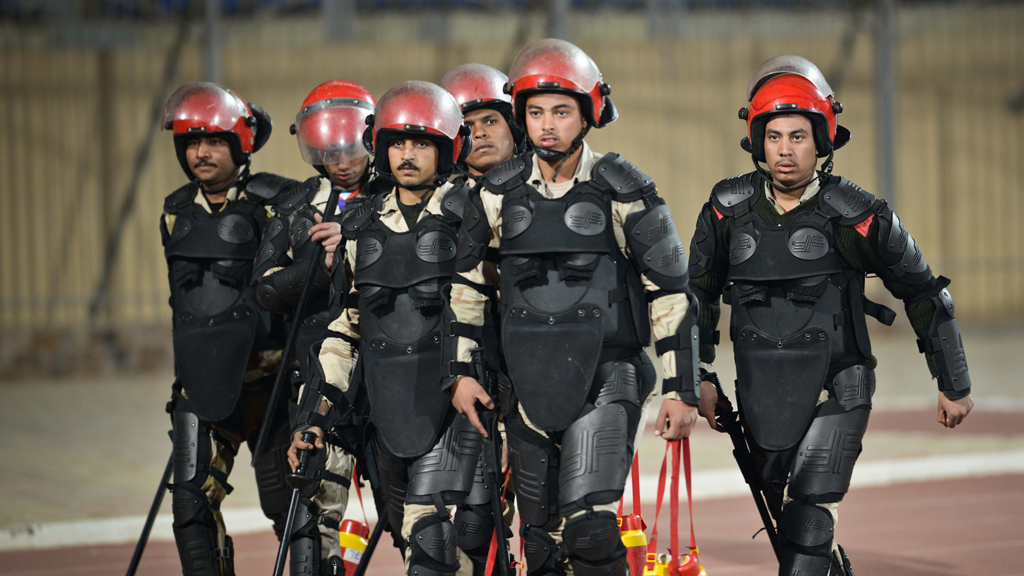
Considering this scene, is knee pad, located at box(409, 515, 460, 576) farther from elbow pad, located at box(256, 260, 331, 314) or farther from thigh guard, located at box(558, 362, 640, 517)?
elbow pad, located at box(256, 260, 331, 314)

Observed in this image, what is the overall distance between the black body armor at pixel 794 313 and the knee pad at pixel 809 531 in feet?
0.80

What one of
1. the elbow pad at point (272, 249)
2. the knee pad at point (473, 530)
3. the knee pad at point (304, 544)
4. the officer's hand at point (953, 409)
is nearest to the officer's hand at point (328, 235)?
the elbow pad at point (272, 249)

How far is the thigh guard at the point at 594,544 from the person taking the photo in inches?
152

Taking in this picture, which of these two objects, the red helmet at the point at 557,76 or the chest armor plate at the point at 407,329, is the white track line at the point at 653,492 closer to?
the chest armor plate at the point at 407,329

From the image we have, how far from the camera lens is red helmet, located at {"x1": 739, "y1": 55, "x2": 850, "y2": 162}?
4410 mm

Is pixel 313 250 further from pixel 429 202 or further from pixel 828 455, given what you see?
pixel 828 455

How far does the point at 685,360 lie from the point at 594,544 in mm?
671

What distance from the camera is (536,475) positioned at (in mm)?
4055

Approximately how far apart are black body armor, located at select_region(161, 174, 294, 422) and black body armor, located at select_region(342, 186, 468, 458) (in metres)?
0.97

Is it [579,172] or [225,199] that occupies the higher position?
[225,199]

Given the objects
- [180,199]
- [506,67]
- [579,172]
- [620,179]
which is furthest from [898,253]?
[506,67]

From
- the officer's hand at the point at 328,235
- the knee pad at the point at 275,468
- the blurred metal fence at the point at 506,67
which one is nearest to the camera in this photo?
the officer's hand at the point at 328,235

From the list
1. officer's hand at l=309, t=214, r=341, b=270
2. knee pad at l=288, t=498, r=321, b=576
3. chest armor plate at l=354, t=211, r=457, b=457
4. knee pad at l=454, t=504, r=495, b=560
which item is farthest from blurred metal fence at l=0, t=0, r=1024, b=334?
knee pad at l=454, t=504, r=495, b=560

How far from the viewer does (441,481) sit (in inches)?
169
